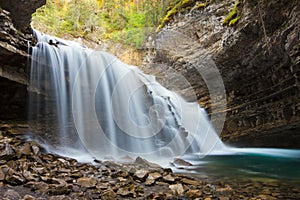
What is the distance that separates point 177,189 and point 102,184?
44.9 inches

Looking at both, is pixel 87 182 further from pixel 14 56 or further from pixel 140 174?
pixel 14 56

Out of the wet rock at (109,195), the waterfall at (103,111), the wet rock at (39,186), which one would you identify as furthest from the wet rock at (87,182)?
the waterfall at (103,111)

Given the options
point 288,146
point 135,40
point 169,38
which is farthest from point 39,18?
point 288,146

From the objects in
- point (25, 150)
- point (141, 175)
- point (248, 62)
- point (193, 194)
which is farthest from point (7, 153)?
point (248, 62)

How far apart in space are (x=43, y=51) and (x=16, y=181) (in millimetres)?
5174

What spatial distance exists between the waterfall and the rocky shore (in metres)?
2.20

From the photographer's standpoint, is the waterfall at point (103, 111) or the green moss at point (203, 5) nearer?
the waterfall at point (103, 111)

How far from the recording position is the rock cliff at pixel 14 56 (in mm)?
6102

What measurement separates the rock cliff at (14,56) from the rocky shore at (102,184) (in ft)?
8.76

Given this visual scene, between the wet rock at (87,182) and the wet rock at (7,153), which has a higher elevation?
the wet rock at (7,153)

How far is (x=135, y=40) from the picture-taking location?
17.1m

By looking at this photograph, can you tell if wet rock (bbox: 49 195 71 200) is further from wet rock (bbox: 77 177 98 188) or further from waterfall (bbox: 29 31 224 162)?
waterfall (bbox: 29 31 224 162)

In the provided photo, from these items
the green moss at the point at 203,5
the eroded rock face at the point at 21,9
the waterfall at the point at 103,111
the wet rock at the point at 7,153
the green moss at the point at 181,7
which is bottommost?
the wet rock at the point at 7,153

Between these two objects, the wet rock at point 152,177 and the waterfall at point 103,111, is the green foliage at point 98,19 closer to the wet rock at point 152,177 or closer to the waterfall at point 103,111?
the waterfall at point 103,111
